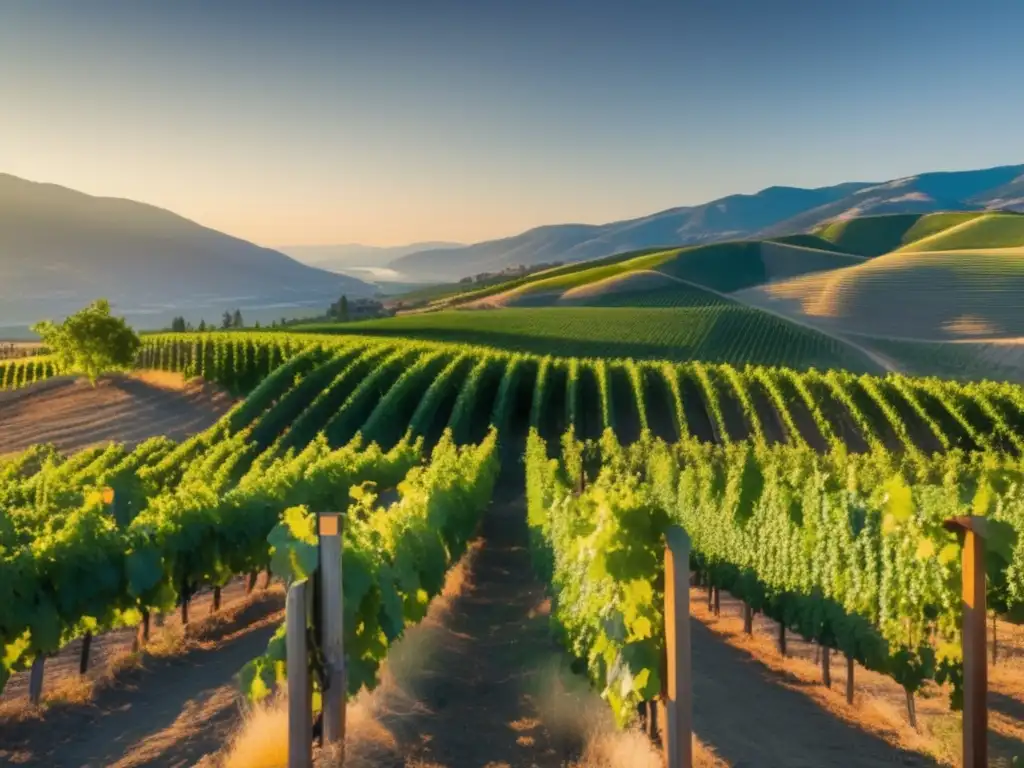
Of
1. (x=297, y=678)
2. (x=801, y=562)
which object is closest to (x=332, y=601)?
(x=297, y=678)

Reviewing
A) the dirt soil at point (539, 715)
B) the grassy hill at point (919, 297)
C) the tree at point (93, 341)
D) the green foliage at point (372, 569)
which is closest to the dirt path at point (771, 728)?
the dirt soil at point (539, 715)

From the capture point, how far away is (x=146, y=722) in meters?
7.93

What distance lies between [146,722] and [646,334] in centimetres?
5051

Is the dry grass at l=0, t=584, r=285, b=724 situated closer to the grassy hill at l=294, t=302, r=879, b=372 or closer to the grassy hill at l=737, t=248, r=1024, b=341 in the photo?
the grassy hill at l=294, t=302, r=879, b=372

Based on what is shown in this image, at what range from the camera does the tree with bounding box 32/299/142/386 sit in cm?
4272

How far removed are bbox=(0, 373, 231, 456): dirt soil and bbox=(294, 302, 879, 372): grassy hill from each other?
1650cm

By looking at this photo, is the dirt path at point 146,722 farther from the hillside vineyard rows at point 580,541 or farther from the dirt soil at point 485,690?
the dirt soil at point 485,690

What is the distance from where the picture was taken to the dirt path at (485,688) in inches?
245

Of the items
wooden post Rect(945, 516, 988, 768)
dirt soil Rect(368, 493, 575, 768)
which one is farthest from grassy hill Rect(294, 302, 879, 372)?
wooden post Rect(945, 516, 988, 768)

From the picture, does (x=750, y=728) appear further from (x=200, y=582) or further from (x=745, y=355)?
(x=745, y=355)

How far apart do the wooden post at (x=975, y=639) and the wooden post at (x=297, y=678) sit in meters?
4.25

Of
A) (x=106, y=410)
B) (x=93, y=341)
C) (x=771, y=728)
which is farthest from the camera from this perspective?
(x=93, y=341)

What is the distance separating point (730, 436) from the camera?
31938mm

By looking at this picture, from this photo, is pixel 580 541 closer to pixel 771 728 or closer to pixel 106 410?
pixel 771 728
